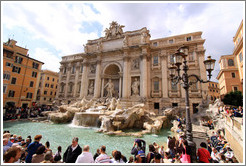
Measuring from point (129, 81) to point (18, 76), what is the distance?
63.1ft

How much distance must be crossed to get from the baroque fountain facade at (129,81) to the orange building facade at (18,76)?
5538mm

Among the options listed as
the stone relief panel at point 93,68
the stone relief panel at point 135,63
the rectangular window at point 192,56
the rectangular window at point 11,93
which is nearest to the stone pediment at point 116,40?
the stone relief panel at point 135,63

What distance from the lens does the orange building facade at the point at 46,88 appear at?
2961 centimetres

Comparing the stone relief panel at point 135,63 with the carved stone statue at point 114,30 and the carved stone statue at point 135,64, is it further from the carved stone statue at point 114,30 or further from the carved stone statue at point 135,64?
the carved stone statue at point 114,30

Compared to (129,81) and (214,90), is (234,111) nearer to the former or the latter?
(129,81)

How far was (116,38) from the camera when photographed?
68.5ft

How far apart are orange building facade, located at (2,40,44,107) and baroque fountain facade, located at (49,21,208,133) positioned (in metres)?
5.54

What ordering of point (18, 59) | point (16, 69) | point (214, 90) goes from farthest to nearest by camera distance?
point (214, 90), point (18, 59), point (16, 69)

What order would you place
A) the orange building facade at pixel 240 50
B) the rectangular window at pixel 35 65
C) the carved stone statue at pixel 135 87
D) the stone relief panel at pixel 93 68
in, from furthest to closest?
the stone relief panel at pixel 93 68
the rectangular window at pixel 35 65
the carved stone statue at pixel 135 87
the orange building facade at pixel 240 50

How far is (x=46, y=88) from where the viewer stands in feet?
101

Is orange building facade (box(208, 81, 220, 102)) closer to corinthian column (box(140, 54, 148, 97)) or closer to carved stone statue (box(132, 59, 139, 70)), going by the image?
corinthian column (box(140, 54, 148, 97))

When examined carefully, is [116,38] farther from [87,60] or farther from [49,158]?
[49,158]

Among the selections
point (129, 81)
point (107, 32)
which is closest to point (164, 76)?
point (129, 81)

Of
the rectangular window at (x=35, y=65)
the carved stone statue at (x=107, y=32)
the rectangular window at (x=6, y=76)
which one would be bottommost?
the rectangular window at (x=6, y=76)
